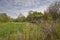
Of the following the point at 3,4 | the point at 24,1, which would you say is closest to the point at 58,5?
the point at 24,1

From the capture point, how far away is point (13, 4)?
2242 millimetres

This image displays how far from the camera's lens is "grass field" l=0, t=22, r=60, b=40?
1.88 metres

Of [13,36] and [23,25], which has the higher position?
[23,25]

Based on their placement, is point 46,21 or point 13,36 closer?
point 13,36

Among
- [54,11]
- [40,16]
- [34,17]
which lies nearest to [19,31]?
[34,17]

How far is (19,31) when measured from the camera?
6.42ft

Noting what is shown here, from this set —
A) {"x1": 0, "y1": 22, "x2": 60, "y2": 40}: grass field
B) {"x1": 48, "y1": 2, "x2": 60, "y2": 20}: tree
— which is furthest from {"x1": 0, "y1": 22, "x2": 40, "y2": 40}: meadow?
{"x1": 48, "y1": 2, "x2": 60, "y2": 20}: tree

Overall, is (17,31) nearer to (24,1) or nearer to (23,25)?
(23,25)

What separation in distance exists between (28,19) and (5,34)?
45 cm

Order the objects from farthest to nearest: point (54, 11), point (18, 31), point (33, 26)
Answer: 1. point (54, 11)
2. point (33, 26)
3. point (18, 31)

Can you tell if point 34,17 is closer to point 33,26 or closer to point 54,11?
point 33,26

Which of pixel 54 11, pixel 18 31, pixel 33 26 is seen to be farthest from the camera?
pixel 54 11

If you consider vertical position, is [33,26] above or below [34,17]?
below

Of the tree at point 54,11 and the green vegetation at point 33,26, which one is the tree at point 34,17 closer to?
the green vegetation at point 33,26
